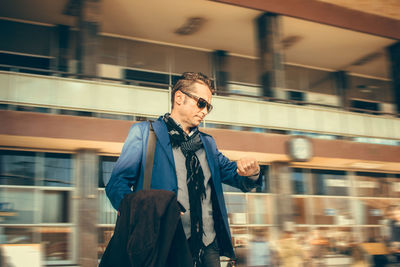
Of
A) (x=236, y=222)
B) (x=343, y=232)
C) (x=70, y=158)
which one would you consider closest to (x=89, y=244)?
(x=70, y=158)

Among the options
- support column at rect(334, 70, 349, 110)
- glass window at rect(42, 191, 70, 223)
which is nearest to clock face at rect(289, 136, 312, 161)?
support column at rect(334, 70, 349, 110)

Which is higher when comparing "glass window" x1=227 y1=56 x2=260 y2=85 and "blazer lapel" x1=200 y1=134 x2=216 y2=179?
"glass window" x1=227 y1=56 x2=260 y2=85

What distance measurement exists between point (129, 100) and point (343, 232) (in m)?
7.87

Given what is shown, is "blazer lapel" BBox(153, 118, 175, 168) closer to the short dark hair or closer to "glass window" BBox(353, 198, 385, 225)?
the short dark hair

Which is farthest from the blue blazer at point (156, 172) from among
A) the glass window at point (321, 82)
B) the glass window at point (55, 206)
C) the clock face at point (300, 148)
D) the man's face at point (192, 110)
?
the glass window at point (321, 82)

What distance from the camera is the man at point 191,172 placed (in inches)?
98.3

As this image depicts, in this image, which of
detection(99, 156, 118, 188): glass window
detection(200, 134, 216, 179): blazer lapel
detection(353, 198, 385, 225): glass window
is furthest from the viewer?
detection(353, 198, 385, 225): glass window

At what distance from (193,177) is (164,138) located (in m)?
0.28

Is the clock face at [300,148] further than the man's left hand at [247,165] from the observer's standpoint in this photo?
Yes

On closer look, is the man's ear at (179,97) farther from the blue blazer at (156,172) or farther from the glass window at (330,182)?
the glass window at (330,182)

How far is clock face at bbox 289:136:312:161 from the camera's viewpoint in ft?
42.4

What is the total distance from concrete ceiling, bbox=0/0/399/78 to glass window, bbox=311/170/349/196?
168 inches

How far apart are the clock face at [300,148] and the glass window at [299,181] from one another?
1.03m

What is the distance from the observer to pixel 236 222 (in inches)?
489
